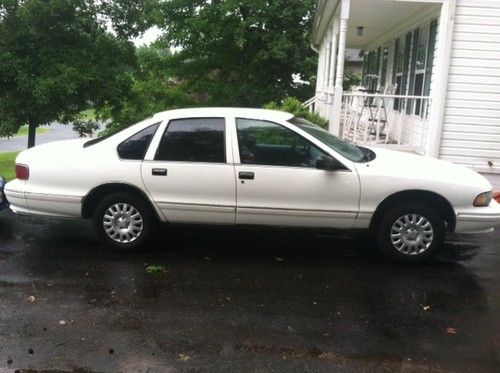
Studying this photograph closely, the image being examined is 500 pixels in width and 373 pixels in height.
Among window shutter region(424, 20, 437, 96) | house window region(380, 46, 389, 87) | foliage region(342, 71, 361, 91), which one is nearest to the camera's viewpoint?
window shutter region(424, 20, 437, 96)

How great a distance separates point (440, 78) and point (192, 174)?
17.7 feet

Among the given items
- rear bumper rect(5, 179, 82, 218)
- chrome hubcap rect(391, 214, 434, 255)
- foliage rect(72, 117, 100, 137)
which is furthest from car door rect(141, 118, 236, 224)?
foliage rect(72, 117, 100, 137)

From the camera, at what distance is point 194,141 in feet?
19.9

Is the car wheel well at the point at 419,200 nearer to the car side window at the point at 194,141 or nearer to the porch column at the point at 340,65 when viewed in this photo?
the car side window at the point at 194,141

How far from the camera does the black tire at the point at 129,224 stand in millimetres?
6039

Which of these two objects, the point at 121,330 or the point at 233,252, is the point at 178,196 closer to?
the point at 233,252

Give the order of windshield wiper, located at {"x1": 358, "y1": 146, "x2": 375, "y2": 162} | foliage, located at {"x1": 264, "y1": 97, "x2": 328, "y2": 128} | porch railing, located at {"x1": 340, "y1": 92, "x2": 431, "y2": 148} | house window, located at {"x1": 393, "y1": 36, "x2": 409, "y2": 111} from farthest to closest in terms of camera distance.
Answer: house window, located at {"x1": 393, "y1": 36, "x2": 409, "y2": 111} < foliage, located at {"x1": 264, "y1": 97, "x2": 328, "y2": 128} < porch railing, located at {"x1": 340, "y1": 92, "x2": 431, "y2": 148} < windshield wiper, located at {"x1": 358, "y1": 146, "x2": 375, "y2": 162}

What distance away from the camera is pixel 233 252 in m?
6.36

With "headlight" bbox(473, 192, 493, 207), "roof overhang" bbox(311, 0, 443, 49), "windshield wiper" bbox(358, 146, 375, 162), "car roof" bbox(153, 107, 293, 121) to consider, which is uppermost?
"roof overhang" bbox(311, 0, 443, 49)

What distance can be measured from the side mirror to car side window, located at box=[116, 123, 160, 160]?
1775 millimetres

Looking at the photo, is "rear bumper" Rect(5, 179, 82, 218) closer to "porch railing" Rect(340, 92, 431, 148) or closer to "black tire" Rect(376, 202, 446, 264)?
"black tire" Rect(376, 202, 446, 264)

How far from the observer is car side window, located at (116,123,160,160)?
6.06 meters

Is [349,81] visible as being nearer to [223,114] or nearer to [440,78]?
[440,78]

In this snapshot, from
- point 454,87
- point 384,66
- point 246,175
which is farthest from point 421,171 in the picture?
point 384,66
